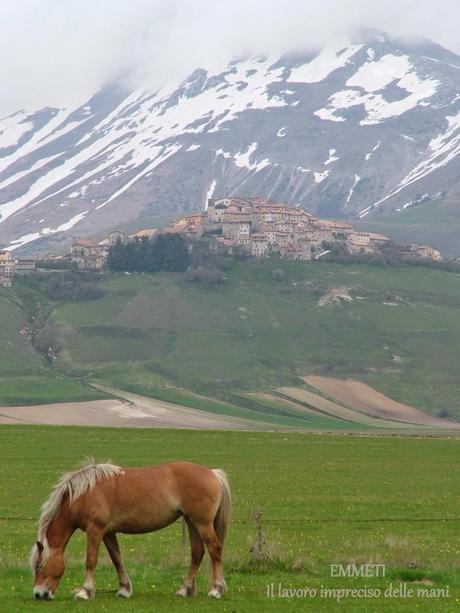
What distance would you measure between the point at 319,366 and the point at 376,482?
146550 millimetres

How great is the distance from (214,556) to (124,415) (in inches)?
5495

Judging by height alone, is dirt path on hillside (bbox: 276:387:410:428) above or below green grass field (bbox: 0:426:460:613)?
below

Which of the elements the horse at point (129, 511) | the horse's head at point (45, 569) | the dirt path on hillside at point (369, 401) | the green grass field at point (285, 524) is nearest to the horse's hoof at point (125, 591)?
the horse at point (129, 511)

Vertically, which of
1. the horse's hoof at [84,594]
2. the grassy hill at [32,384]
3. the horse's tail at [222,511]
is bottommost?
the grassy hill at [32,384]

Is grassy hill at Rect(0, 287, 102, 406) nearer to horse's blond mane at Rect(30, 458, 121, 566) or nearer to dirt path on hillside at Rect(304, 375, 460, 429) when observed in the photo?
dirt path on hillside at Rect(304, 375, 460, 429)

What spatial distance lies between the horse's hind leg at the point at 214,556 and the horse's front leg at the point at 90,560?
196 centimetres

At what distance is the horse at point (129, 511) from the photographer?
72.2 ft

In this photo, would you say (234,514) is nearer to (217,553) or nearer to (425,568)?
(425,568)

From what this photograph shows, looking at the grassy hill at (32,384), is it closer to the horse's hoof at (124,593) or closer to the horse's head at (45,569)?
the horse's head at (45,569)

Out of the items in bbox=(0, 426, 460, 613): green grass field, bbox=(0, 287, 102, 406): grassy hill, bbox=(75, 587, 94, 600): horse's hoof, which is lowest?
bbox=(0, 287, 102, 406): grassy hill

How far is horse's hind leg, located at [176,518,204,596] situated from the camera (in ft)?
72.4

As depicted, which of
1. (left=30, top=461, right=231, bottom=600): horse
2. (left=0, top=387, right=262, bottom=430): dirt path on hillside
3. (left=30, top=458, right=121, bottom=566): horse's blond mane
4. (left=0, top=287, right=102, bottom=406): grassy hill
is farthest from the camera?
(left=0, top=287, right=102, bottom=406): grassy hill

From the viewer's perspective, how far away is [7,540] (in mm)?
31312

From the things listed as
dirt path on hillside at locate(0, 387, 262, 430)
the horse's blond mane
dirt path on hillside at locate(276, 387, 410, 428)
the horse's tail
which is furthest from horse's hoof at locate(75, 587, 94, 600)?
dirt path on hillside at locate(276, 387, 410, 428)
